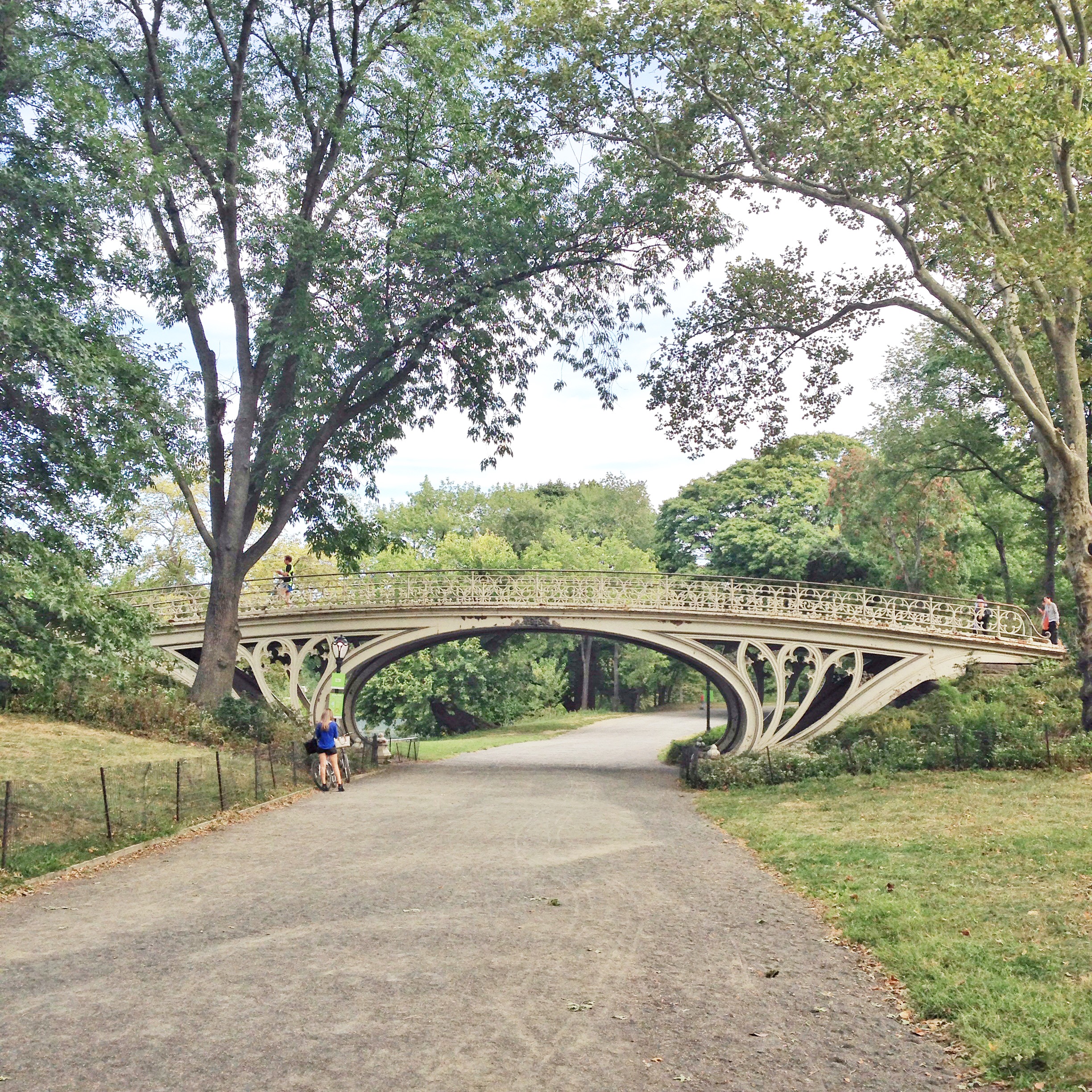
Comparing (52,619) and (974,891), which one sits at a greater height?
(52,619)

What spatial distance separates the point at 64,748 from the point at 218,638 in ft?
19.0

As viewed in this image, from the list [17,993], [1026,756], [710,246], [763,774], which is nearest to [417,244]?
[710,246]

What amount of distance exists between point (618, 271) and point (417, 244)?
16.6ft

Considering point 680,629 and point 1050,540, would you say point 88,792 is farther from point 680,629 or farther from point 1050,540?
point 1050,540

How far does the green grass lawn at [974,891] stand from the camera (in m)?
5.75

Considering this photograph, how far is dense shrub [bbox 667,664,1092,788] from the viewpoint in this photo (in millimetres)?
19141

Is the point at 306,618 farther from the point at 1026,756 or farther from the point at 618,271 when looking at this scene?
the point at 1026,756

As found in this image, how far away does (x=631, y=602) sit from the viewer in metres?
29.8

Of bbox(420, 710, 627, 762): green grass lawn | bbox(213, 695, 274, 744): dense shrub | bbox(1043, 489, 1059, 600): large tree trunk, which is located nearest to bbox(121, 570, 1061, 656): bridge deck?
bbox(1043, 489, 1059, 600): large tree trunk

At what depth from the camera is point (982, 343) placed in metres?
17.9

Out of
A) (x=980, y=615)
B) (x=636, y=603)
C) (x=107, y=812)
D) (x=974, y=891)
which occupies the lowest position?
(x=974, y=891)

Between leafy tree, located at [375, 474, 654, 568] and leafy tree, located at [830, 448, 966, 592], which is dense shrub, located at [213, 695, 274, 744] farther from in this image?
leafy tree, located at [375, 474, 654, 568]

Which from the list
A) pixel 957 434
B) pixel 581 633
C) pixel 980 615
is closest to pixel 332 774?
pixel 581 633

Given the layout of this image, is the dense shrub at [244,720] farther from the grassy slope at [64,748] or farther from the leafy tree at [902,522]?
the leafy tree at [902,522]
